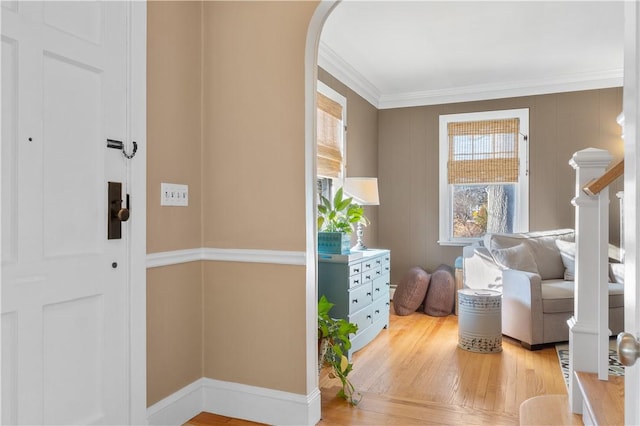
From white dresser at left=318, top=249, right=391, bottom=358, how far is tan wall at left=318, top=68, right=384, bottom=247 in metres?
1.00

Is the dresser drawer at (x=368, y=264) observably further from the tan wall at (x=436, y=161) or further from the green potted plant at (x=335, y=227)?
the tan wall at (x=436, y=161)

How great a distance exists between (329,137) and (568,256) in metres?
2.50

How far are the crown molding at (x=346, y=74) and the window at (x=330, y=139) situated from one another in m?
0.20

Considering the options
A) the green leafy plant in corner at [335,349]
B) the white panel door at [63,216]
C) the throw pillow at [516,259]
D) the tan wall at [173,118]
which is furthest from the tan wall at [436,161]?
the white panel door at [63,216]

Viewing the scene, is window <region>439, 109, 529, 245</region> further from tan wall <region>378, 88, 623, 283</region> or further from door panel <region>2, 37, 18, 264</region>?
door panel <region>2, 37, 18, 264</region>

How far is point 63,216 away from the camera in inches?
68.5

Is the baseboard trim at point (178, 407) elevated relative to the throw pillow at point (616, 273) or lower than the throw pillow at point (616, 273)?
lower

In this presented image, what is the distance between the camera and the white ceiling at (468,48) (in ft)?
10.9

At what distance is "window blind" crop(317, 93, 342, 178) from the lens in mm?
4035

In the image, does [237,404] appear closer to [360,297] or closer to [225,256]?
[225,256]

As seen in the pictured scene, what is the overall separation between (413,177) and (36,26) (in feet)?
15.0

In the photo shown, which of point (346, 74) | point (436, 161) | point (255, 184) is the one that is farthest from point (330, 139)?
point (255, 184)

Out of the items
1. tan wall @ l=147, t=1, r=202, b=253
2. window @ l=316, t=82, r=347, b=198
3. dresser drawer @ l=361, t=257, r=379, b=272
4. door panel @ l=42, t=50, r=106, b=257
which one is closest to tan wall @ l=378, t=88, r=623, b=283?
window @ l=316, t=82, r=347, b=198

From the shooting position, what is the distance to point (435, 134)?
217 inches
